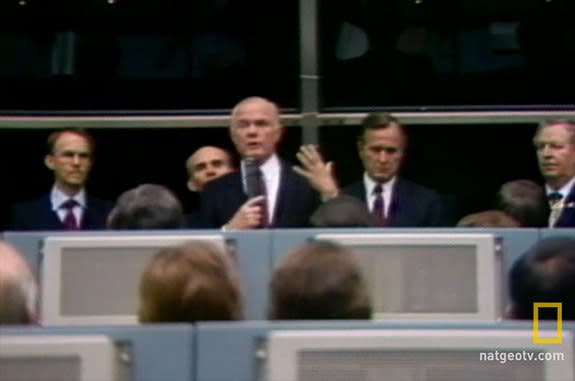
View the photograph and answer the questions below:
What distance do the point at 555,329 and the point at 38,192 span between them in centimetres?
569

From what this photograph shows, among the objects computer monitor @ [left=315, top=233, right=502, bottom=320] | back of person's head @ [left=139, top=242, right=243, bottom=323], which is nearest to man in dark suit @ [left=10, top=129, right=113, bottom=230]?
computer monitor @ [left=315, top=233, right=502, bottom=320]

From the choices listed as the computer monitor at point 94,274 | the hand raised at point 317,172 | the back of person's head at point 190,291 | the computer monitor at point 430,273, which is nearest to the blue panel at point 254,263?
the computer monitor at point 94,274

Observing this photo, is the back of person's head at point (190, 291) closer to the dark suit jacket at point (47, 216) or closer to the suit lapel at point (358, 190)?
the suit lapel at point (358, 190)

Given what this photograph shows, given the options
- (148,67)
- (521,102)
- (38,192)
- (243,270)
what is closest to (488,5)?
(521,102)

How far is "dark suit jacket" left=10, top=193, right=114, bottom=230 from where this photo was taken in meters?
6.90

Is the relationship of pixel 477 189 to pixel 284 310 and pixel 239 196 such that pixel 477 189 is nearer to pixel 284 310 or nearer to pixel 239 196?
pixel 239 196

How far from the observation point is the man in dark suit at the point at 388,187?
6.59m

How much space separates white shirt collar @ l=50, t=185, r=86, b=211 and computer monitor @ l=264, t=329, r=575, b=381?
4.17 metres

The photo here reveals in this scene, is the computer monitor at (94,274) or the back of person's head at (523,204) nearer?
the computer monitor at (94,274)

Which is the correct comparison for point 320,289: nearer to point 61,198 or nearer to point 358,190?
point 358,190

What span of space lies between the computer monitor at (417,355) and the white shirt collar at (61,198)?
4.17 metres

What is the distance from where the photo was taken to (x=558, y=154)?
260 inches

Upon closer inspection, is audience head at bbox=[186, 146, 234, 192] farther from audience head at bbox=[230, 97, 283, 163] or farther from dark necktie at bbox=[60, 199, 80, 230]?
dark necktie at bbox=[60, 199, 80, 230]

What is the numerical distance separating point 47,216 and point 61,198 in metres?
0.12
